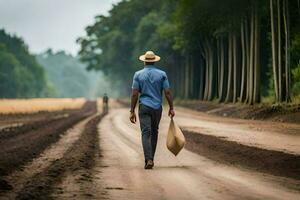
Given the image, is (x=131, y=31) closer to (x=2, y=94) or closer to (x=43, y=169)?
(x=2, y=94)

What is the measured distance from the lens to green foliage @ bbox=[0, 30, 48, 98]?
125m

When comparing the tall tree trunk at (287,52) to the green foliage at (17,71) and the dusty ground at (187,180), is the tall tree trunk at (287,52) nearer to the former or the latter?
the dusty ground at (187,180)

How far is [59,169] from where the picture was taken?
1178cm

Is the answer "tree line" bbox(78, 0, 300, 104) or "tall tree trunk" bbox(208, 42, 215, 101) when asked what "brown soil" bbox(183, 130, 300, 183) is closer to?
"tree line" bbox(78, 0, 300, 104)

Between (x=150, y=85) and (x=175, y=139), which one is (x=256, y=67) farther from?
(x=150, y=85)

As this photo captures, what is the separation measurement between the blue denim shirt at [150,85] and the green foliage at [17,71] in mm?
109367

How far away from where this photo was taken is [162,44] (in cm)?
7406

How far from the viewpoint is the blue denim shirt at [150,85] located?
43.1ft

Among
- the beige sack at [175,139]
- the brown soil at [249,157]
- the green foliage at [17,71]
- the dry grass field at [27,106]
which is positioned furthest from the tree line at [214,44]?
the green foliage at [17,71]

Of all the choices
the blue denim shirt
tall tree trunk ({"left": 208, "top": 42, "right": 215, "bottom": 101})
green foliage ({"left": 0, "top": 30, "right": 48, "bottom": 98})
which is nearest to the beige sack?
the blue denim shirt

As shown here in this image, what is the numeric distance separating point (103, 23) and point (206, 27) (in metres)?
49.0

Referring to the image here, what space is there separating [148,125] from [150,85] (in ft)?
2.52

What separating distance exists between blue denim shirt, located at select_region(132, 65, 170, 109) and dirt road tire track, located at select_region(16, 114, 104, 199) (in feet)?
5.20

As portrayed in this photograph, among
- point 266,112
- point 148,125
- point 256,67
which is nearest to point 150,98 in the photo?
point 148,125
